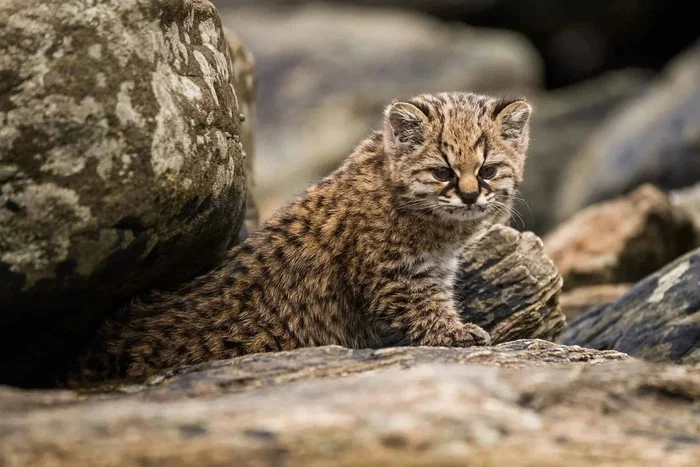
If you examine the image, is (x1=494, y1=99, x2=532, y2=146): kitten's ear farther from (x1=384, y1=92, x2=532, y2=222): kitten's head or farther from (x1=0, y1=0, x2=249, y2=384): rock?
(x1=0, y1=0, x2=249, y2=384): rock

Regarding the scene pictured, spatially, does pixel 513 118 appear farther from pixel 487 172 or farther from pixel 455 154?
pixel 455 154

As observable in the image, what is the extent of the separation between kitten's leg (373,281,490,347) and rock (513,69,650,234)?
10.6 meters

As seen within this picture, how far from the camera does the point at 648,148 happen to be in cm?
1633

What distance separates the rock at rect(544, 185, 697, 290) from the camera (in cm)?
1189

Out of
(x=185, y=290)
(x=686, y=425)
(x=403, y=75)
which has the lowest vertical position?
(x=686, y=425)

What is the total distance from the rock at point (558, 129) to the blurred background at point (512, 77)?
0.03 metres

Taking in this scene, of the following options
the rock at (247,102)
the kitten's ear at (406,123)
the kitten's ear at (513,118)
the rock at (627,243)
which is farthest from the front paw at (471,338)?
the rock at (627,243)

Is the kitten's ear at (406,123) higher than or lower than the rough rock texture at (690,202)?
higher

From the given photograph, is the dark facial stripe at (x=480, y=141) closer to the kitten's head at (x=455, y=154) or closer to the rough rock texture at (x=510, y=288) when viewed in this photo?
the kitten's head at (x=455, y=154)

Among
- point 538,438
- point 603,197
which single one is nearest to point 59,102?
point 538,438

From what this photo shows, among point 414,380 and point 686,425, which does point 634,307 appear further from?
point 414,380

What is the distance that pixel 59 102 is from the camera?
17.9 ft

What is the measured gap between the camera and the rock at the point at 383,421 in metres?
4.29

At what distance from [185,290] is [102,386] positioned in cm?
136
